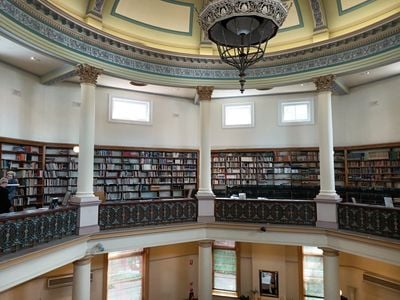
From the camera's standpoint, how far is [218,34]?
417 cm

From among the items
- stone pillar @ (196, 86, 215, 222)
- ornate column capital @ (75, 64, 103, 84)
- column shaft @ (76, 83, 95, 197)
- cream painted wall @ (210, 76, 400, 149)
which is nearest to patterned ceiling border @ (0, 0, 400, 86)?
ornate column capital @ (75, 64, 103, 84)

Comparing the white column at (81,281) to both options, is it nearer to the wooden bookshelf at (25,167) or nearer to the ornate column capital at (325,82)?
the wooden bookshelf at (25,167)

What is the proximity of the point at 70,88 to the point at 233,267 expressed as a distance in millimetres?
7043

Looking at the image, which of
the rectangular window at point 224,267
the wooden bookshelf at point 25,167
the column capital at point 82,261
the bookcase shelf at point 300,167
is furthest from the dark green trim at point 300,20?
the column capital at point 82,261

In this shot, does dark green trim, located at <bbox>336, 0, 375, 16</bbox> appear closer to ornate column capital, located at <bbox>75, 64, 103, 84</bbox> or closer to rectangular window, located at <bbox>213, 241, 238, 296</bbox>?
ornate column capital, located at <bbox>75, 64, 103, 84</bbox>

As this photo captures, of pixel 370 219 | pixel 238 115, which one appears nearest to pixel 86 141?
pixel 238 115

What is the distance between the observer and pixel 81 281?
5.99 metres

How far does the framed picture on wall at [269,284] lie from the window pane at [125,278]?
11.6ft

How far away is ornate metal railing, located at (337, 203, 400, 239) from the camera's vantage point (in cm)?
553

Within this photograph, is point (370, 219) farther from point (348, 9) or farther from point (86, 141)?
point (86, 141)

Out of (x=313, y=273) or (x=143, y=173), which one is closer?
(x=313, y=273)

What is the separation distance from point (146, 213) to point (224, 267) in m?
3.91

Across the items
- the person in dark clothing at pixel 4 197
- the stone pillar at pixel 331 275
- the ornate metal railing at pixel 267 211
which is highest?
the person in dark clothing at pixel 4 197

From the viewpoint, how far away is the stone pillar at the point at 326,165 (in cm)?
673
